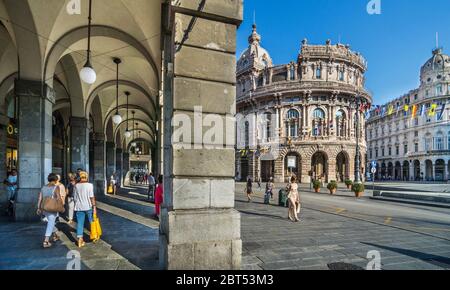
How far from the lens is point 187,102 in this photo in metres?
3.98

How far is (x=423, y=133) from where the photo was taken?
6056cm

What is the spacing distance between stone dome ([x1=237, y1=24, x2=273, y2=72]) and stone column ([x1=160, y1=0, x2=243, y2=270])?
44.9 metres

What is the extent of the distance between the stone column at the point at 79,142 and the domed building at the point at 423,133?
55.0 meters

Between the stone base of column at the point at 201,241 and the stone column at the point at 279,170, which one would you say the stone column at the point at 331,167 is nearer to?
the stone column at the point at 279,170

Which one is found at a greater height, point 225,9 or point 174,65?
point 225,9

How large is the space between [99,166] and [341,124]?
38298 millimetres
